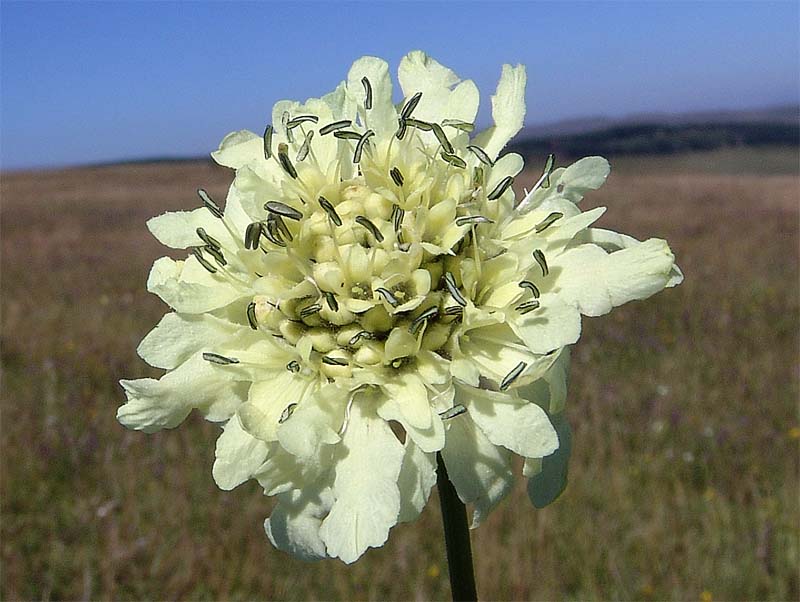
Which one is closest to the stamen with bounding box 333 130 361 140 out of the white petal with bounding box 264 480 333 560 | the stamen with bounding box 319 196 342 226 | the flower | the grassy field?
the flower

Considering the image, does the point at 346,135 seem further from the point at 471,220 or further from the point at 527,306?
the point at 527,306

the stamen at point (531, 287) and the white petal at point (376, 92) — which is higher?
the white petal at point (376, 92)

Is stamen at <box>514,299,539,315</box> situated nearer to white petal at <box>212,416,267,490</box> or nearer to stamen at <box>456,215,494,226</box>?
stamen at <box>456,215,494,226</box>

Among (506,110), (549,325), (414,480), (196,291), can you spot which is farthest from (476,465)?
(506,110)

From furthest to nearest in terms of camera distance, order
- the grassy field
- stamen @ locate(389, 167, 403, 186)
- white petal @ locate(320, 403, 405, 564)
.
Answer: the grassy field < stamen @ locate(389, 167, 403, 186) < white petal @ locate(320, 403, 405, 564)

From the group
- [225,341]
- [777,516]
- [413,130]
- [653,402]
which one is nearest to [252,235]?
[225,341]

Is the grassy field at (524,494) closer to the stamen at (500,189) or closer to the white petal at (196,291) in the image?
the white petal at (196,291)

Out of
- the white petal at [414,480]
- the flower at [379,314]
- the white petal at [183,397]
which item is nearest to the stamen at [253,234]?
the flower at [379,314]
